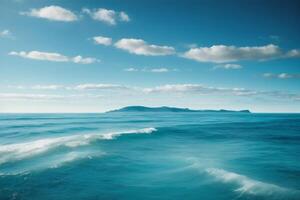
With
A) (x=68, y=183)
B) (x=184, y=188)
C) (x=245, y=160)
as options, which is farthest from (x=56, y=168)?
(x=245, y=160)

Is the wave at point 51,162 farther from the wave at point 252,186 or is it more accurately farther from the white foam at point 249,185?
the wave at point 252,186

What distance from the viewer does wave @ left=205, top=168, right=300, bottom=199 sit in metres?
11.6

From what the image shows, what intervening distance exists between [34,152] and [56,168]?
643cm

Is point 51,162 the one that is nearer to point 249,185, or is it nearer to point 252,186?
point 249,185

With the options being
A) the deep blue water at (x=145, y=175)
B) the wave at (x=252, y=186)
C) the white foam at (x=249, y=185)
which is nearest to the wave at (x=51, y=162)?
the deep blue water at (x=145, y=175)

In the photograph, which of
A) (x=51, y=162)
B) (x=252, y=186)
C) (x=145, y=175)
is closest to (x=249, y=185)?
(x=252, y=186)

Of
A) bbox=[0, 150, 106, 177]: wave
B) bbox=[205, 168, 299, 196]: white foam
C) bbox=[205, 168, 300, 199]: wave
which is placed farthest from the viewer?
bbox=[0, 150, 106, 177]: wave

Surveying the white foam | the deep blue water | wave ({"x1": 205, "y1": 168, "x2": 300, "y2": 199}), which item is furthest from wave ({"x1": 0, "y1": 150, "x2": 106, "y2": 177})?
wave ({"x1": 205, "y1": 168, "x2": 300, "y2": 199})

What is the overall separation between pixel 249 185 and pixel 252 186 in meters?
0.17

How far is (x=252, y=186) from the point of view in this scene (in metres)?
12.5

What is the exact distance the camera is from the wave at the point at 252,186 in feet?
38.0

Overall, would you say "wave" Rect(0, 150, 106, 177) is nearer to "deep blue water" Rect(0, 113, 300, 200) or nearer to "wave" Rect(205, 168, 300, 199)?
"deep blue water" Rect(0, 113, 300, 200)

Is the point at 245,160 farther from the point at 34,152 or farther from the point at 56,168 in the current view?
the point at 34,152

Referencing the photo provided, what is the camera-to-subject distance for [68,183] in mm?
13094
